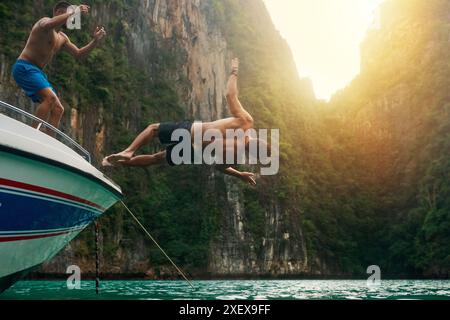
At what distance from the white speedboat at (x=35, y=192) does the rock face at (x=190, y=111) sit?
36.7 meters

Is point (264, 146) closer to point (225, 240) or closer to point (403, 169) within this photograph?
point (225, 240)

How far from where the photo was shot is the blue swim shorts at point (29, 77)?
5.64 m

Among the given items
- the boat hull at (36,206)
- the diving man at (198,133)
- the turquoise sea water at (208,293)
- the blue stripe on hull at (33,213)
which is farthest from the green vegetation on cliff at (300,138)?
the diving man at (198,133)

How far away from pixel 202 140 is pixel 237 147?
325 millimetres

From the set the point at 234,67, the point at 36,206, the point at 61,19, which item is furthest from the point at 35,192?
the point at 234,67

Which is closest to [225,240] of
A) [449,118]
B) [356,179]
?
[356,179]

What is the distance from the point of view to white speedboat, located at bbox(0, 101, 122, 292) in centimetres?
525

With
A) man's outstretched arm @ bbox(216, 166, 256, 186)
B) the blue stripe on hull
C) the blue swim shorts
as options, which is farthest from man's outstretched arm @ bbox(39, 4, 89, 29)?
man's outstretched arm @ bbox(216, 166, 256, 186)

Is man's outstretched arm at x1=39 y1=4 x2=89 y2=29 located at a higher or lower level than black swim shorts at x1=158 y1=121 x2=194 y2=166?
higher

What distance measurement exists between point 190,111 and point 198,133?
64822mm

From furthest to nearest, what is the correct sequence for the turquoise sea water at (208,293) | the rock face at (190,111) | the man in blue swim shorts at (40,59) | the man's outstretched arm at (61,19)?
the rock face at (190,111) → the turquoise sea water at (208,293) → the man in blue swim shorts at (40,59) → the man's outstretched arm at (61,19)

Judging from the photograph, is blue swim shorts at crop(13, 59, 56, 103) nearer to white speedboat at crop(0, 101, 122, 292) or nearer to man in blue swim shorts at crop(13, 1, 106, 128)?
man in blue swim shorts at crop(13, 1, 106, 128)

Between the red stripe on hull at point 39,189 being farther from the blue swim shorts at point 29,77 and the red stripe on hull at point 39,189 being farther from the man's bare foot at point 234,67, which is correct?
the man's bare foot at point 234,67

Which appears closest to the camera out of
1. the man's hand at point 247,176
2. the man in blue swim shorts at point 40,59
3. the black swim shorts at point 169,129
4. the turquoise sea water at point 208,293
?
the black swim shorts at point 169,129
